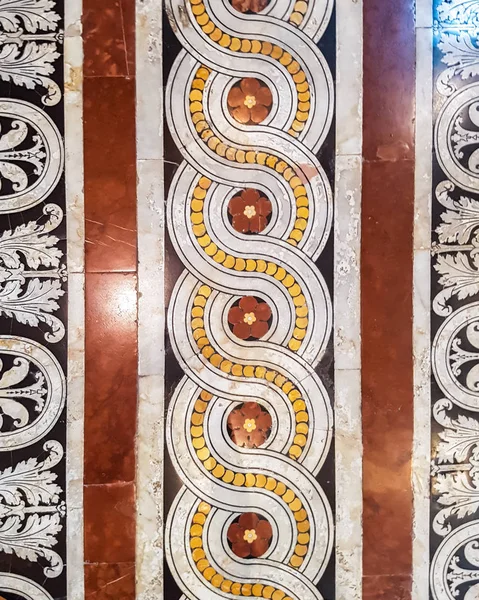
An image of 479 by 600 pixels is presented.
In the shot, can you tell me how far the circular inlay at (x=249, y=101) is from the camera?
187cm

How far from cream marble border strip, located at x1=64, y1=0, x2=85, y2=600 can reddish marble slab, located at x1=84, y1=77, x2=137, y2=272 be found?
0.10 ft

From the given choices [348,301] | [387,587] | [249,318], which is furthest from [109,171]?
[387,587]

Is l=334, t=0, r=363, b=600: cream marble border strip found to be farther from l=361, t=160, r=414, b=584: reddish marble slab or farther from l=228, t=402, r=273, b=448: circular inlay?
l=228, t=402, r=273, b=448: circular inlay

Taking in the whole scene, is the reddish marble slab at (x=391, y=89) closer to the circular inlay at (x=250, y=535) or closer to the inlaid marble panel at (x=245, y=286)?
the inlaid marble panel at (x=245, y=286)

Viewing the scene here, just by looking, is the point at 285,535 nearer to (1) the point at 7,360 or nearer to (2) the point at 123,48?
(1) the point at 7,360

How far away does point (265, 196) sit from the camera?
188 centimetres

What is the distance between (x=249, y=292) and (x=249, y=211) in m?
0.29

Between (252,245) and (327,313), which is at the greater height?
(252,245)

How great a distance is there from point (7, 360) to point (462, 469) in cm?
171

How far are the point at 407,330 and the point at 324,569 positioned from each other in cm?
93

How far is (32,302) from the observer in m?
1.85

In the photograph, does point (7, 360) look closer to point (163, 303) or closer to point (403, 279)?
point (163, 303)

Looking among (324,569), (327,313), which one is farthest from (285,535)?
(327,313)

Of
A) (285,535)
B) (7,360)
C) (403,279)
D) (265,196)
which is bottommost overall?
(285,535)
